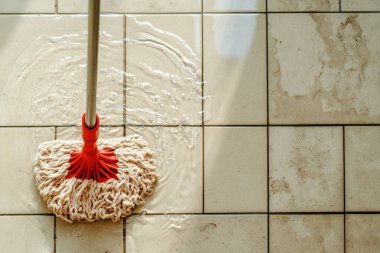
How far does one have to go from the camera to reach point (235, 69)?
1072 millimetres

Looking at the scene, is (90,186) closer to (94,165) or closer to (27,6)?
(94,165)

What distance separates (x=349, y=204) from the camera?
107 cm

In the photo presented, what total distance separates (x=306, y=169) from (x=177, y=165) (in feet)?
1.04

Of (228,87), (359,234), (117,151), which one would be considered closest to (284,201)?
(359,234)

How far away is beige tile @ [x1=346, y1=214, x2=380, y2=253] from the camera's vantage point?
1.06 metres

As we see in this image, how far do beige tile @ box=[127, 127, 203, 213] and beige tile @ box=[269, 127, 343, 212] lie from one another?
0.18m

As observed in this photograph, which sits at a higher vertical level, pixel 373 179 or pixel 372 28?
pixel 372 28

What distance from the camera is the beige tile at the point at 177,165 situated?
3.44ft

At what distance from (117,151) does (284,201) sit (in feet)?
1.39

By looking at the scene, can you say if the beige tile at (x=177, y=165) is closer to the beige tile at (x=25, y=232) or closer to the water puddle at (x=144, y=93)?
the water puddle at (x=144, y=93)

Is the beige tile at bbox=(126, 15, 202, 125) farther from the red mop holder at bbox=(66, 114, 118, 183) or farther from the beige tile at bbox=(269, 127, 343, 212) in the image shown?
the beige tile at bbox=(269, 127, 343, 212)

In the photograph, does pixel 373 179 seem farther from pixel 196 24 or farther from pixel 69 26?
pixel 69 26

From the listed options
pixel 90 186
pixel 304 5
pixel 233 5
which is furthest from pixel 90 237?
pixel 304 5

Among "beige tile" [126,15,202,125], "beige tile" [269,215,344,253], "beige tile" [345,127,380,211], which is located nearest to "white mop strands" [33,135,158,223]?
"beige tile" [126,15,202,125]
